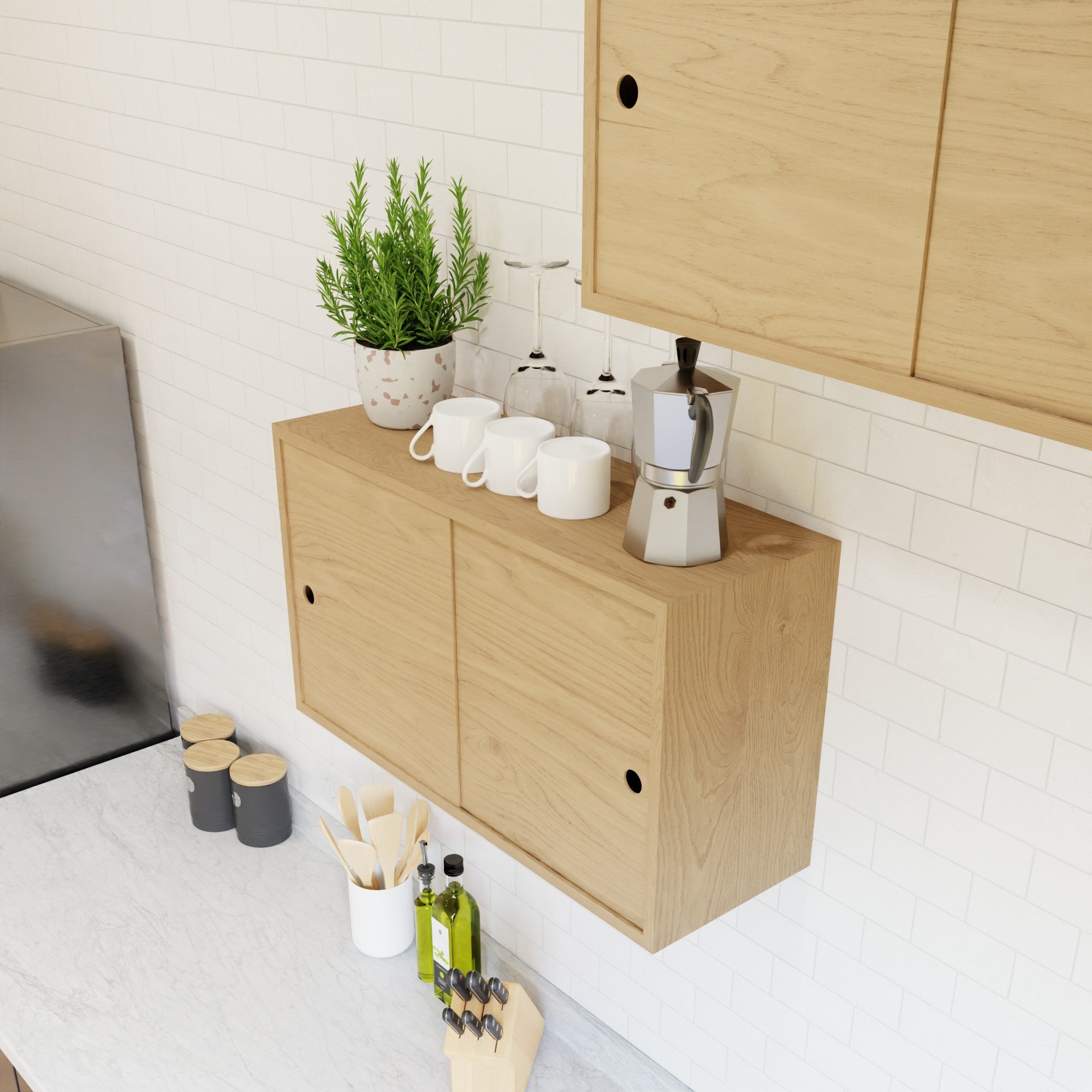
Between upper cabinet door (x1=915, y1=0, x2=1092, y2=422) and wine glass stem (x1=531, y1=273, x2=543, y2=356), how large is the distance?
0.81 meters

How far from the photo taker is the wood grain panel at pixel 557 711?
1511 mm

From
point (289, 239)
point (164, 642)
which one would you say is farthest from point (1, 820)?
point (289, 239)

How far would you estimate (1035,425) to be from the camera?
3.29 feet

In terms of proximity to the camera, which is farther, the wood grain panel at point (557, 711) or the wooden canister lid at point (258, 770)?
the wooden canister lid at point (258, 770)

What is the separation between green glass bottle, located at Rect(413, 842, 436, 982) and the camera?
2.31 metres

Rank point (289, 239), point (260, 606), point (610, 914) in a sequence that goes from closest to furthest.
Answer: point (610, 914)
point (289, 239)
point (260, 606)

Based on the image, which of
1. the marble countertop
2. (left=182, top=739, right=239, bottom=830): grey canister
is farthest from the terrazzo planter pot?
(left=182, top=739, right=239, bottom=830): grey canister

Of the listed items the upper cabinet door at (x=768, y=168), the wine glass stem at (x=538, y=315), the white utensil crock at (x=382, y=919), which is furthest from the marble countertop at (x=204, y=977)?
the upper cabinet door at (x=768, y=168)

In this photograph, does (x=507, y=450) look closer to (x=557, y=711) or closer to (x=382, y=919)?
(x=557, y=711)

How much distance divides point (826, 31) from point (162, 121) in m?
1.93

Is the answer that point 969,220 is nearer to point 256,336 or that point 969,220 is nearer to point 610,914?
point 610,914

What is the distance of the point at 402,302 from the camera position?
1.88 meters

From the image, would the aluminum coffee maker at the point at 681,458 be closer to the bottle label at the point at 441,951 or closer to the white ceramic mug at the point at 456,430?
the white ceramic mug at the point at 456,430

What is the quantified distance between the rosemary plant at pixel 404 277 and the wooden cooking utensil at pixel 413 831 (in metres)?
0.91
